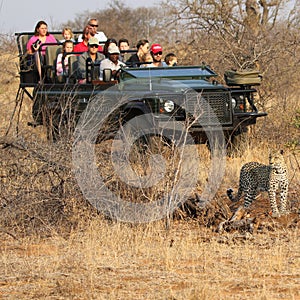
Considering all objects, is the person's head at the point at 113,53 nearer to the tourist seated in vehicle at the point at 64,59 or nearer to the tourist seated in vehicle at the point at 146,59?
the tourist seated in vehicle at the point at 146,59

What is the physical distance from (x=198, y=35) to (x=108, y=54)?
10.7 feet

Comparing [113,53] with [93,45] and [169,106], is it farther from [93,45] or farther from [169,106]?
[169,106]

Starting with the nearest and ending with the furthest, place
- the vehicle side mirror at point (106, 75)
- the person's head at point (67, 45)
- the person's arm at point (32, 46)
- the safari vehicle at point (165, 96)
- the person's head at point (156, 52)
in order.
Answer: the safari vehicle at point (165, 96) < the vehicle side mirror at point (106, 75) < the person's head at point (156, 52) < the person's head at point (67, 45) < the person's arm at point (32, 46)

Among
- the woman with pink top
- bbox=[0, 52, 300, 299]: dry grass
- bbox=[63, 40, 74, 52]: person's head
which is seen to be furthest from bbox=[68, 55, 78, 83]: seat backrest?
bbox=[0, 52, 300, 299]: dry grass

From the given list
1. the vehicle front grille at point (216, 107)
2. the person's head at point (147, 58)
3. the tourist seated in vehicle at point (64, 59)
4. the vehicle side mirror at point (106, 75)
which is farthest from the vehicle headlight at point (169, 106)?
the tourist seated in vehicle at point (64, 59)

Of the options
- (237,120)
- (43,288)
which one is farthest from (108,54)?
(43,288)

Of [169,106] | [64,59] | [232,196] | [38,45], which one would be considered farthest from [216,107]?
[38,45]

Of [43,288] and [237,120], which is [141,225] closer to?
[43,288]

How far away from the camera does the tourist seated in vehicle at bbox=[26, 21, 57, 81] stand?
10.9 m

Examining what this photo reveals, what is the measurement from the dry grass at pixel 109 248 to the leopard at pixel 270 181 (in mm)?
126

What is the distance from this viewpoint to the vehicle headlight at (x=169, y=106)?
8.55 m

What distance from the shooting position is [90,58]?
978 centimetres

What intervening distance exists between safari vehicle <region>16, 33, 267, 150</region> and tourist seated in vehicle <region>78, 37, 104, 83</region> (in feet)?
0.17

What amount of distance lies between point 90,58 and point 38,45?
1812 millimetres
